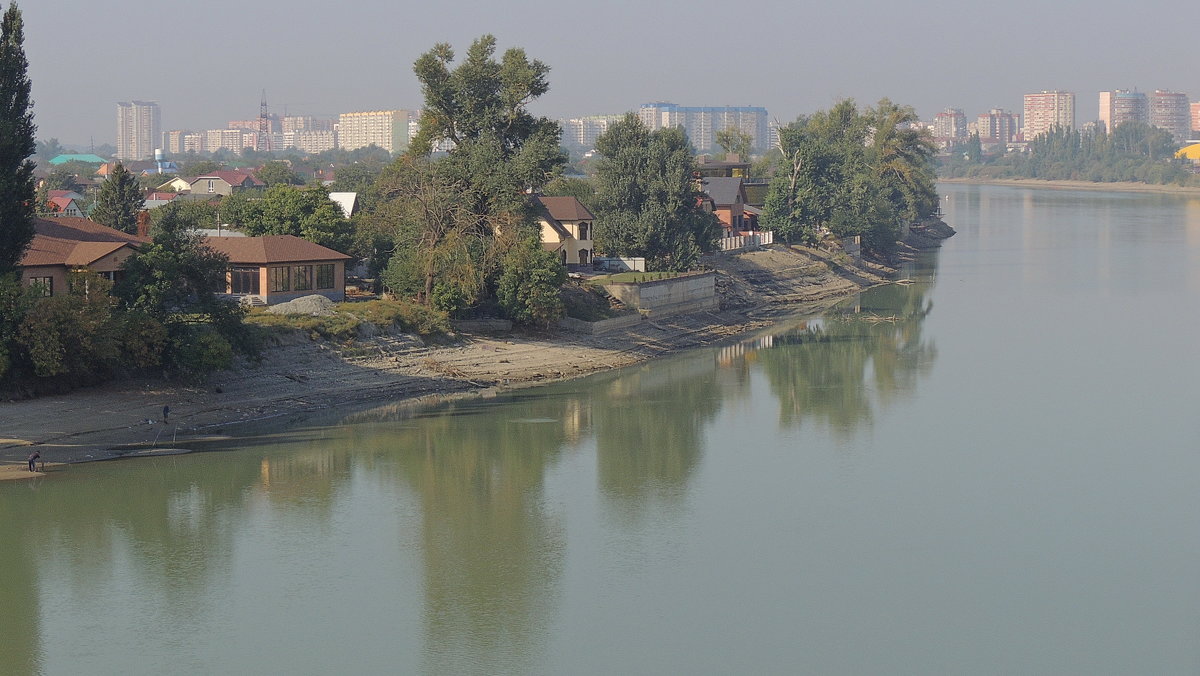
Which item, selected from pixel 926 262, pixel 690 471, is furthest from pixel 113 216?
pixel 926 262

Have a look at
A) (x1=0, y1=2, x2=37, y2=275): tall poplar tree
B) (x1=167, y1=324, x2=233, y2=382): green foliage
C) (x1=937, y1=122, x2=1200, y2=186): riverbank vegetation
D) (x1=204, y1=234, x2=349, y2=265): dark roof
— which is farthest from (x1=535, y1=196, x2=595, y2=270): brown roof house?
(x1=937, y1=122, x2=1200, y2=186): riverbank vegetation

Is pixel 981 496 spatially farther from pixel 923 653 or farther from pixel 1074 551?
pixel 923 653

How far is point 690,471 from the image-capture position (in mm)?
26391

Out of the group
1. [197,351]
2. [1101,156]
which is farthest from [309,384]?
[1101,156]

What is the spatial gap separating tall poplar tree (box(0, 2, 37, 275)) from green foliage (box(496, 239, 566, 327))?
1340 centimetres

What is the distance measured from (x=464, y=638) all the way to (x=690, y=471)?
9690 mm

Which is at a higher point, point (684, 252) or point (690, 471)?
point (684, 252)

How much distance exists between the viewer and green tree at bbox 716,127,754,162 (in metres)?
78.4

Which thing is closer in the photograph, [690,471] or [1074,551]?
[1074,551]

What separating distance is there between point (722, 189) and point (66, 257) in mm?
36370

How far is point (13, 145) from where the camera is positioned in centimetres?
2630

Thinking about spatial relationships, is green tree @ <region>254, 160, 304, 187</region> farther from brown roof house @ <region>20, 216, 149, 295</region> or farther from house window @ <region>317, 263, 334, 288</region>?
brown roof house @ <region>20, 216, 149, 295</region>

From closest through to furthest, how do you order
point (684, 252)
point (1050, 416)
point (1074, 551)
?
point (1074, 551), point (1050, 416), point (684, 252)

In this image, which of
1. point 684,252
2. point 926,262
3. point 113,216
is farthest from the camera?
point 926,262
